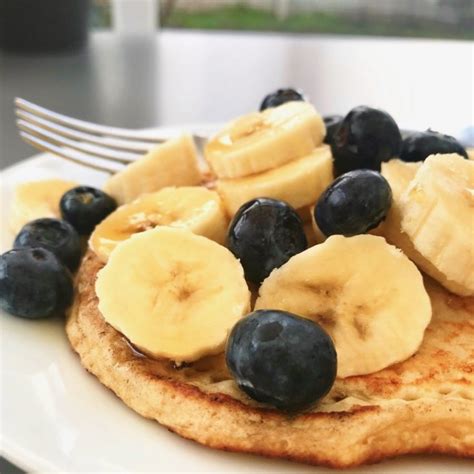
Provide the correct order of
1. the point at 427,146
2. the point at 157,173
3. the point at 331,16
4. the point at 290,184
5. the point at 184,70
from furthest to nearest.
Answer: the point at 331,16 → the point at 184,70 → the point at 157,173 → the point at 427,146 → the point at 290,184

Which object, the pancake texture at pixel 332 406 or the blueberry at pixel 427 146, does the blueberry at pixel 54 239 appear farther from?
the blueberry at pixel 427 146

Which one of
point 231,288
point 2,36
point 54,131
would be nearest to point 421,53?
point 2,36

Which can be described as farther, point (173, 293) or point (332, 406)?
point (173, 293)

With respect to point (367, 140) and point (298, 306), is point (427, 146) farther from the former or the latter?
point (298, 306)

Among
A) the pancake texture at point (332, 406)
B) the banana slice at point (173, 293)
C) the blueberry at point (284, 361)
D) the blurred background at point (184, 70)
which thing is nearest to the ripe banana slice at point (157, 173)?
the banana slice at point (173, 293)

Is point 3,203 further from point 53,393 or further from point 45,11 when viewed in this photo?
point 45,11

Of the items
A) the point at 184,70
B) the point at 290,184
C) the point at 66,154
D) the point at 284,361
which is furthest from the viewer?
the point at 184,70

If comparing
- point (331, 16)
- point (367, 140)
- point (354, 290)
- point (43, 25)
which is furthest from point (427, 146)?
point (331, 16)
